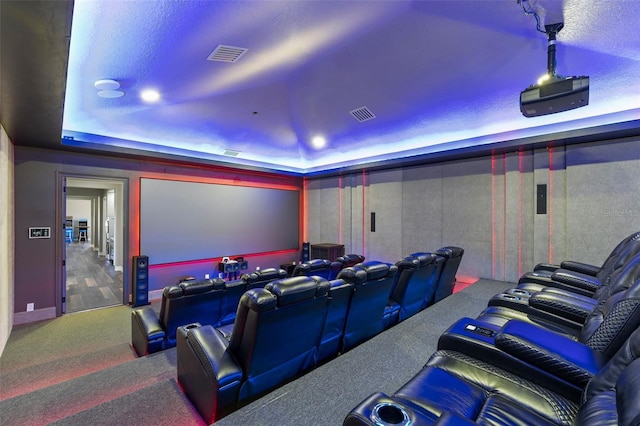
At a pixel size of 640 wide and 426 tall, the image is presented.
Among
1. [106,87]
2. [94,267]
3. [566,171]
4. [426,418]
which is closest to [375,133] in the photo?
[566,171]

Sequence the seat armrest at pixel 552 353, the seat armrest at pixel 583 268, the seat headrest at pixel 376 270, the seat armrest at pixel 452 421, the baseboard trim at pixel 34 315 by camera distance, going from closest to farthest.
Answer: the seat armrest at pixel 452 421
the seat armrest at pixel 552 353
the seat headrest at pixel 376 270
the seat armrest at pixel 583 268
the baseboard trim at pixel 34 315

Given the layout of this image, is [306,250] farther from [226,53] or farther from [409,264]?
[226,53]

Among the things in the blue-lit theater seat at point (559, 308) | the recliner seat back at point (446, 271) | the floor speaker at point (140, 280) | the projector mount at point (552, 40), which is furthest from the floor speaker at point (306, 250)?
the projector mount at point (552, 40)

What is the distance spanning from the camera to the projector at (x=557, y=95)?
7.84 ft

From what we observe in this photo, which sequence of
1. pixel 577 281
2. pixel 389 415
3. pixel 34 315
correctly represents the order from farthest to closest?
pixel 34 315 → pixel 577 281 → pixel 389 415

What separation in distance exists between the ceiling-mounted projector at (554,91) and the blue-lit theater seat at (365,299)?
202cm

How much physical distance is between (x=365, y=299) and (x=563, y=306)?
1.55 meters

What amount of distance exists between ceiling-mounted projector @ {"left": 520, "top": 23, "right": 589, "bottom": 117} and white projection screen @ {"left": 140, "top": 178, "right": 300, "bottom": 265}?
19.5ft

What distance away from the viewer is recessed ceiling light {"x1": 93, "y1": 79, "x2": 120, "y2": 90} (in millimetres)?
3107

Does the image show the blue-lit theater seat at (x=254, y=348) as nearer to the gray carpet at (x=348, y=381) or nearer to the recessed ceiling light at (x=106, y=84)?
the gray carpet at (x=348, y=381)

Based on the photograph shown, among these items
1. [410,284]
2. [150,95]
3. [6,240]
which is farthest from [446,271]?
[6,240]

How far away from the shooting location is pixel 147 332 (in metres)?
2.83

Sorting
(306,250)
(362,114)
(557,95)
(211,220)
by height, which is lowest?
(306,250)

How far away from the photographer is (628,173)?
13.0ft
